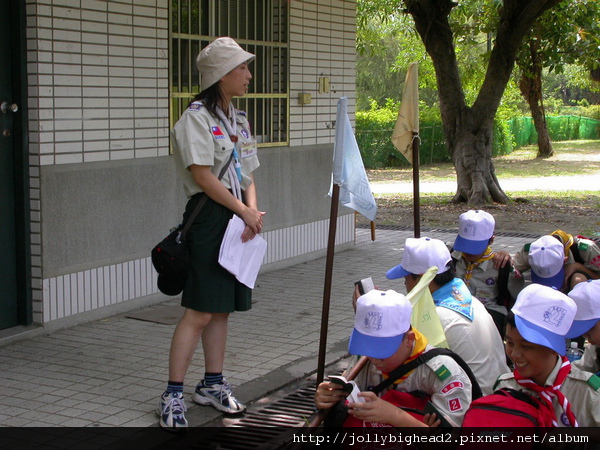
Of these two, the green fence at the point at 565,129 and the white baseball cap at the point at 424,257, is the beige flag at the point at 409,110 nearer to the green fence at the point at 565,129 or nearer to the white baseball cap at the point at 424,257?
the white baseball cap at the point at 424,257

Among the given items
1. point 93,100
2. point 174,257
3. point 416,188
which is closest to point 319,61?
point 93,100

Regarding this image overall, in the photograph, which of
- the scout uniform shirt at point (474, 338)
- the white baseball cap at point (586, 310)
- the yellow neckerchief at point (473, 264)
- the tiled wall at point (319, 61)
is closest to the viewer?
the white baseball cap at point (586, 310)

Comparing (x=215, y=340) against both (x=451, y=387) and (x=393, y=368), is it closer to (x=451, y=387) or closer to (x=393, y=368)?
(x=393, y=368)

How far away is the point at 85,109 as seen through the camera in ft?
21.0

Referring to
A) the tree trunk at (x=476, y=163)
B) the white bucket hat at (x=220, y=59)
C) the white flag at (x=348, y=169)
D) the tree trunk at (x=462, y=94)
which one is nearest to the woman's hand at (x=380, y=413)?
the white flag at (x=348, y=169)

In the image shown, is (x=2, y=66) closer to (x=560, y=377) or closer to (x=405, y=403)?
(x=405, y=403)

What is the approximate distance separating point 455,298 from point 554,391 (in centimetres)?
112

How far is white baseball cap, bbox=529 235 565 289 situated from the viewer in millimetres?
4988

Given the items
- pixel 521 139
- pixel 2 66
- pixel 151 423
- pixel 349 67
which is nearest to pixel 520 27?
pixel 349 67

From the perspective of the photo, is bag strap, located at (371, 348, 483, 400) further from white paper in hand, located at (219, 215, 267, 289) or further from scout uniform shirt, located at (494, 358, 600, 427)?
white paper in hand, located at (219, 215, 267, 289)

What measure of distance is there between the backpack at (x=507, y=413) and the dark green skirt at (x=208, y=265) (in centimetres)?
192

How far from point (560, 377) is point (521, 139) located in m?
38.4

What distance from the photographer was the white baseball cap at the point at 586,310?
11.1 ft

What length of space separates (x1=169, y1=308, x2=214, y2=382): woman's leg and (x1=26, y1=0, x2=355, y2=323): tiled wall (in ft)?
6.37
